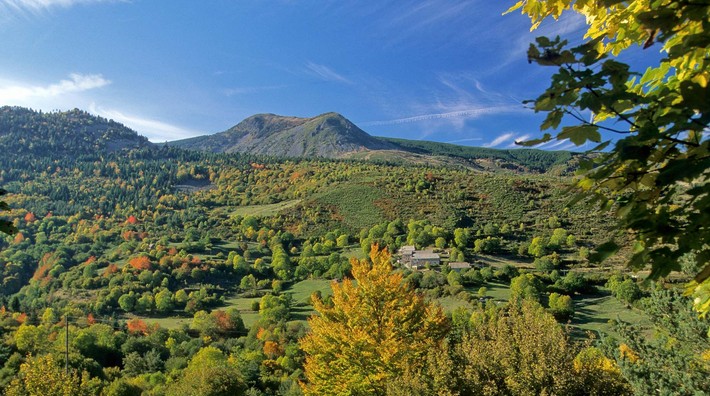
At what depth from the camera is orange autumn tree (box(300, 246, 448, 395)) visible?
35.8 ft

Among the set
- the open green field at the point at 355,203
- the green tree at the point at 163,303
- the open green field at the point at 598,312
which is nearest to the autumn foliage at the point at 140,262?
the green tree at the point at 163,303

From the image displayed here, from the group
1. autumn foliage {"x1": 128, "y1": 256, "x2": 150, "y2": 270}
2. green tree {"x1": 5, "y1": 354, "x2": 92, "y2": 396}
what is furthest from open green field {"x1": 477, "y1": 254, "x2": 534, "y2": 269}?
green tree {"x1": 5, "y1": 354, "x2": 92, "y2": 396}

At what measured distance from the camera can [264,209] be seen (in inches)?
5453

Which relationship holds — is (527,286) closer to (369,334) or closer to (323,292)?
(323,292)

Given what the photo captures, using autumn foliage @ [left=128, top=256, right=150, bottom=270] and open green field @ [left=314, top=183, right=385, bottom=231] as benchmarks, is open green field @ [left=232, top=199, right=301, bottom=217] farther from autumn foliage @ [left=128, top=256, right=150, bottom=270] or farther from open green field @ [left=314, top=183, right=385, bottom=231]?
autumn foliage @ [left=128, top=256, right=150, bottom=270]

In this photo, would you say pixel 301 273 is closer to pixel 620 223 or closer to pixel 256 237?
pixel 256 237

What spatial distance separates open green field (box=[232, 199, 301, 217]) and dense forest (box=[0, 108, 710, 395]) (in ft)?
4.62

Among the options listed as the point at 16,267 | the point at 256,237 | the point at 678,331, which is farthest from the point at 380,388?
the point at 16,267

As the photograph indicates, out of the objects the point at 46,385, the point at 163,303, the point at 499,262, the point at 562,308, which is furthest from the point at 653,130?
the point at 499,262

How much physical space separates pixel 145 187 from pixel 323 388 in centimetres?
18511

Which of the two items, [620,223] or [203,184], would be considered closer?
[620,223]

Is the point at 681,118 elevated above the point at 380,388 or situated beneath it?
elevated above

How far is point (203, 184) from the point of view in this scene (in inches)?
7431

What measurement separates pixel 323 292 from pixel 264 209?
239 ft
